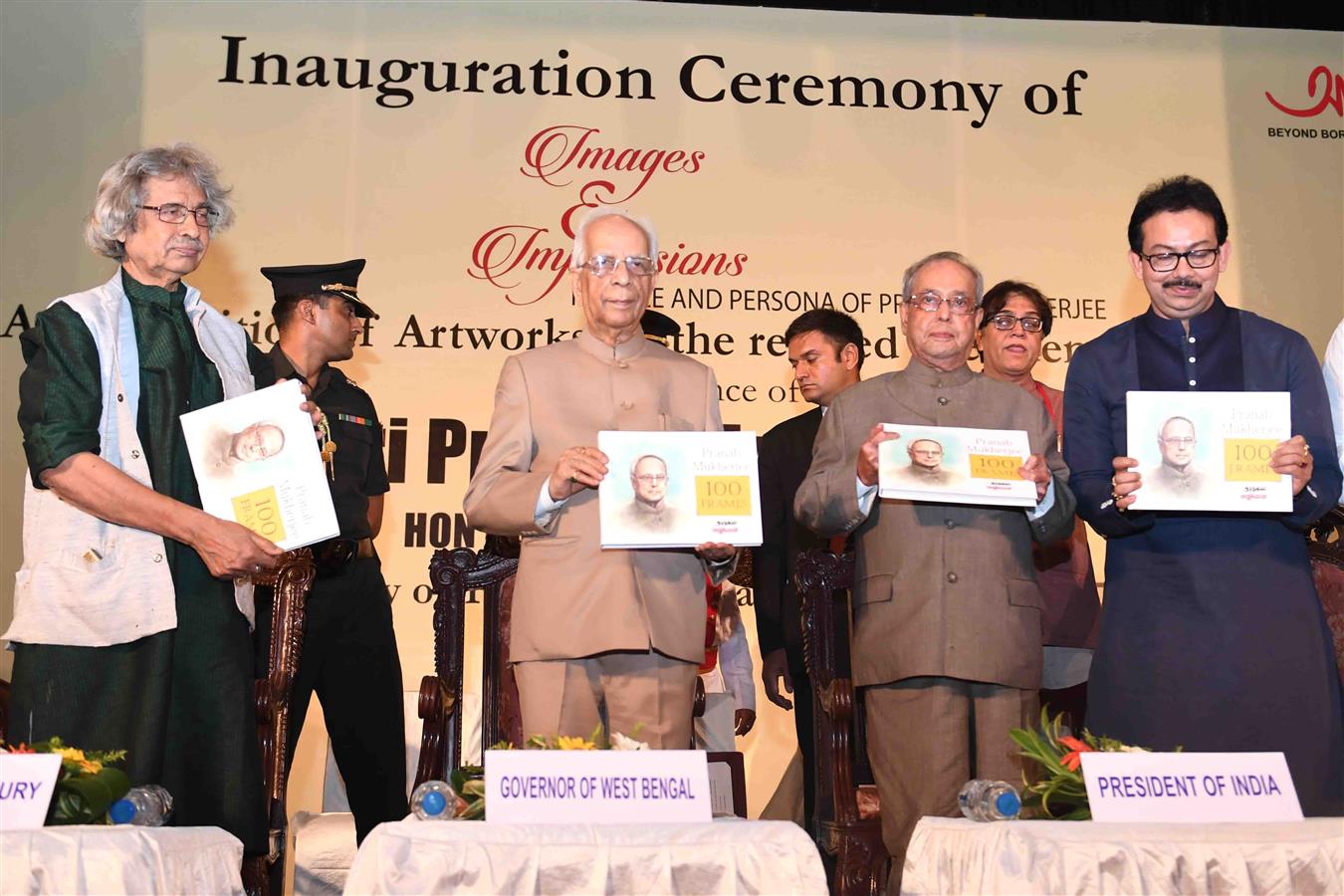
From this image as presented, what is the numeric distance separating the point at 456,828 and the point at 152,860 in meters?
0.47

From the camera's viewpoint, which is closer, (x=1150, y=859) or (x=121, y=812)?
(x=1150, y=859)

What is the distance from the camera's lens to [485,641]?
384 centimetres

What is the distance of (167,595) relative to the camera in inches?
116

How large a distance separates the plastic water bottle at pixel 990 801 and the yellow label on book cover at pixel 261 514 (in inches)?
59.7

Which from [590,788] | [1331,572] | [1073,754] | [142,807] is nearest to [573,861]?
[590,788]

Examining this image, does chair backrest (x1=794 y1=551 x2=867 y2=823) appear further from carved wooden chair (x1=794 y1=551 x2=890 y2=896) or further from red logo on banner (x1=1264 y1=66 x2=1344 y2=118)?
red logo on banner (x1=1264 y1=66 x2=1344 y2=118)

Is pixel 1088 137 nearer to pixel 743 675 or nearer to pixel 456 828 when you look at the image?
pixel 743 675

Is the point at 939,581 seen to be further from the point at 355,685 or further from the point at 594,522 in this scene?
the point at 355,685

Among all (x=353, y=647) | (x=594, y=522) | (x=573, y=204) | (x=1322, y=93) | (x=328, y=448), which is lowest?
→ (x=353, y=647)

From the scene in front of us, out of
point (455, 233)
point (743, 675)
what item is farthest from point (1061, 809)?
point (455, 233)

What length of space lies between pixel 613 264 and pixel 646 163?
309 centimetres

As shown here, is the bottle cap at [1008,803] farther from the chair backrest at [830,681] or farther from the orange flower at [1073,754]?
the chair backrest at [830,681]

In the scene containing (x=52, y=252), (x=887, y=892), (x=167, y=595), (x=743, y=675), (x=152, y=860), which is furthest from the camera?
(x=52, y=252)

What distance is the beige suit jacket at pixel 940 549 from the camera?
3.27m
